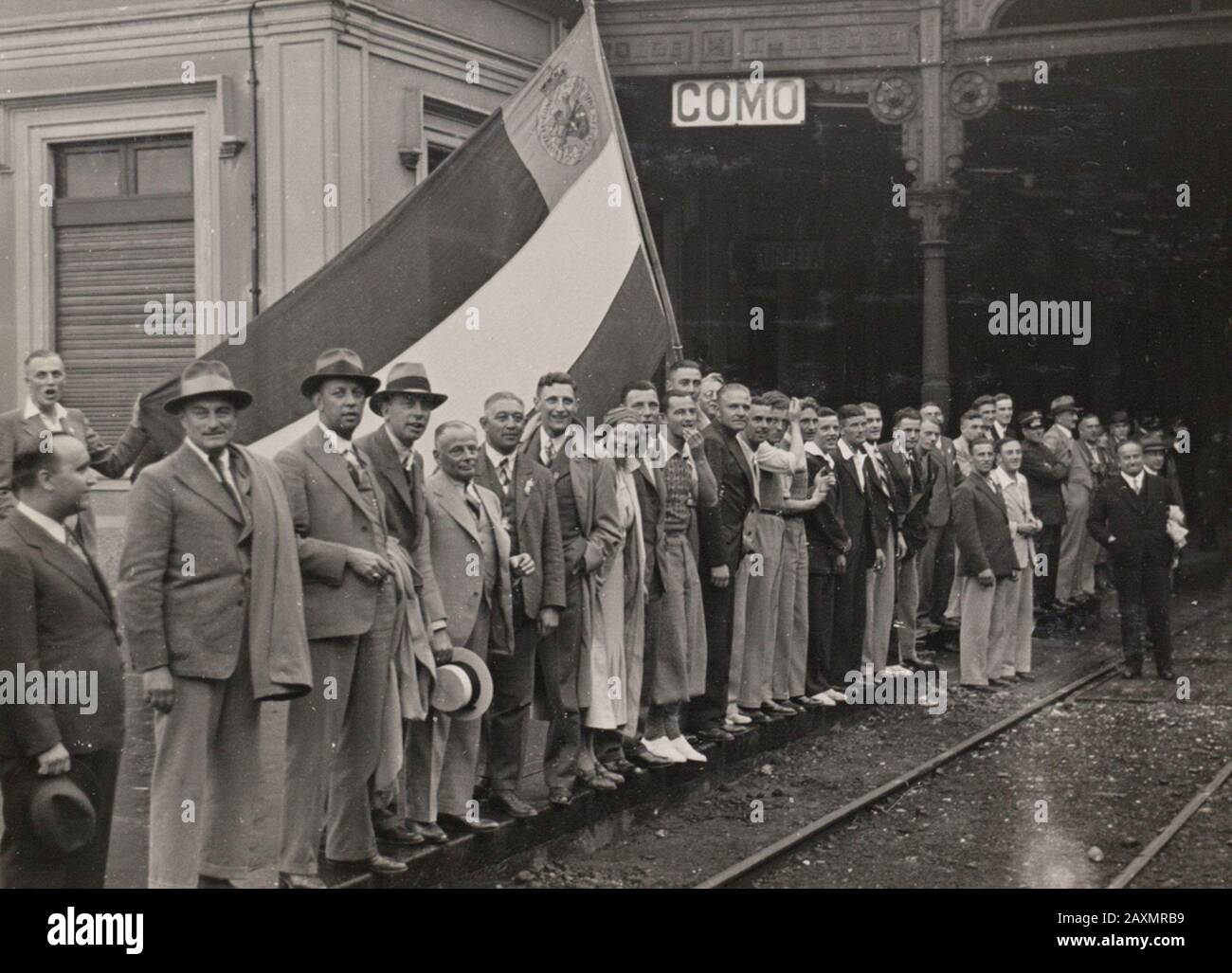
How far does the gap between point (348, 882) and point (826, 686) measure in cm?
494

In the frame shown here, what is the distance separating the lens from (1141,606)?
434 inches

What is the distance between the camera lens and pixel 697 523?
8156 millimetres

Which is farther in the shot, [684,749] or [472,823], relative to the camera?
[684,749]

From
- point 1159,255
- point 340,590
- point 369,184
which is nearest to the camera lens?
point 340,590

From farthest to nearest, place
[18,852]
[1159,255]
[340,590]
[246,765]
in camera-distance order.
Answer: [1159,255], [340,590], [246,765], [18,852]

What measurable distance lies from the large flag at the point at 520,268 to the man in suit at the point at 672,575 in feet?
1.95

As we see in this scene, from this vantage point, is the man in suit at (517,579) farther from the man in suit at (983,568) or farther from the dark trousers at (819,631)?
the man in suit at (983,568)

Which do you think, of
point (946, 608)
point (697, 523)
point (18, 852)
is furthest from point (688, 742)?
point (946, 608)

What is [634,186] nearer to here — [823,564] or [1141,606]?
[823,564]

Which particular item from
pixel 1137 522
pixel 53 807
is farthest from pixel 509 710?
pixel 1137 522

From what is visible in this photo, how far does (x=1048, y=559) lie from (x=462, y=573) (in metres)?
8.49

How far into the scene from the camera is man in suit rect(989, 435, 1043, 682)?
10.9 metres

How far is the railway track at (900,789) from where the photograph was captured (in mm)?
6238
